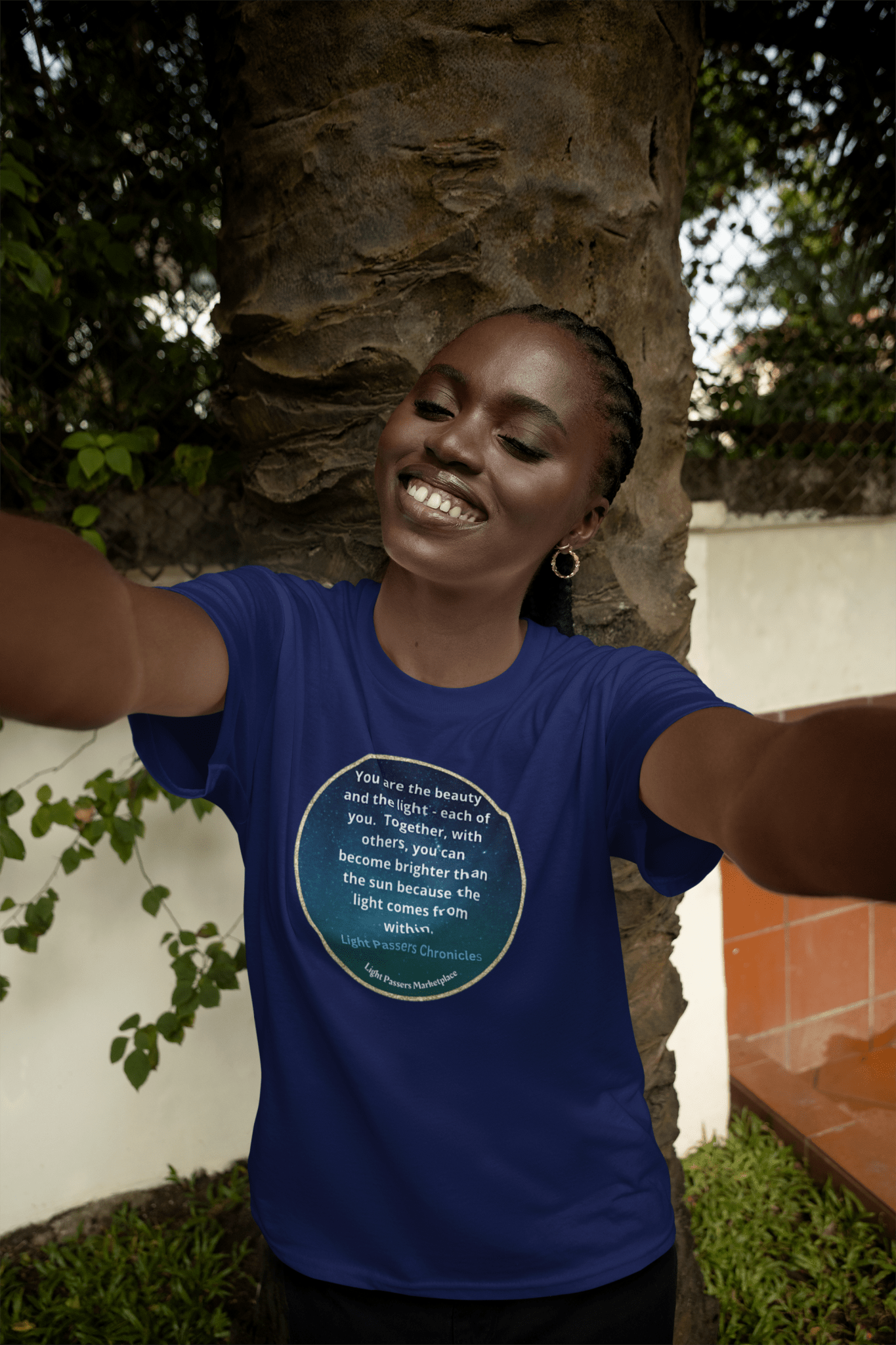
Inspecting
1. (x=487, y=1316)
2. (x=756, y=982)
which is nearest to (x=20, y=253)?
(x=487, y=1316)

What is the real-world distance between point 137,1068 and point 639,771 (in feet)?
5.19

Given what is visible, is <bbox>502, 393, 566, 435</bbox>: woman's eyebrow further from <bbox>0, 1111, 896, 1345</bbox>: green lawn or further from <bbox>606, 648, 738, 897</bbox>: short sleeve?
<bbox>0, 1111, 896, 1345</bbox>: green lawn

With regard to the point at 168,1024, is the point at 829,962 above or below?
below

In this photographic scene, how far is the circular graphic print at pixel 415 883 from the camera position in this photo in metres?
1.15

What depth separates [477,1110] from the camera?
3.88 feet

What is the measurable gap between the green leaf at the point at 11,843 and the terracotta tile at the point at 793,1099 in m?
2.52

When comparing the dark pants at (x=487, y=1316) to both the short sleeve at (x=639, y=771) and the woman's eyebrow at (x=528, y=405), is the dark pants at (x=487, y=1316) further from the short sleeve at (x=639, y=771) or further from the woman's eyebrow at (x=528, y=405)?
the woman's eyebrow at (x=528, y=405)

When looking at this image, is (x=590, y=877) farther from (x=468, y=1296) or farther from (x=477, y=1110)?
(x=468, y=1296)

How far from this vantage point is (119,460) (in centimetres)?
198

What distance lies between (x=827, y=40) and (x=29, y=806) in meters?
3.33

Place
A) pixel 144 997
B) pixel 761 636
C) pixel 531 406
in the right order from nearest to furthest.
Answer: pixel 531 406 < pixel 144 997 < pixel 761 636

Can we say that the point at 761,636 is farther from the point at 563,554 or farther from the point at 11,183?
the point at 11,183

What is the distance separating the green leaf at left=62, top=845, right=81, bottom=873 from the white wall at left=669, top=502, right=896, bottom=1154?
170 centimetres

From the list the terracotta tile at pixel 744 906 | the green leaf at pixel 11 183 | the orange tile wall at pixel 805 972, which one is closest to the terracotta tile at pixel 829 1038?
the orange tile wall at pixel 805 972
